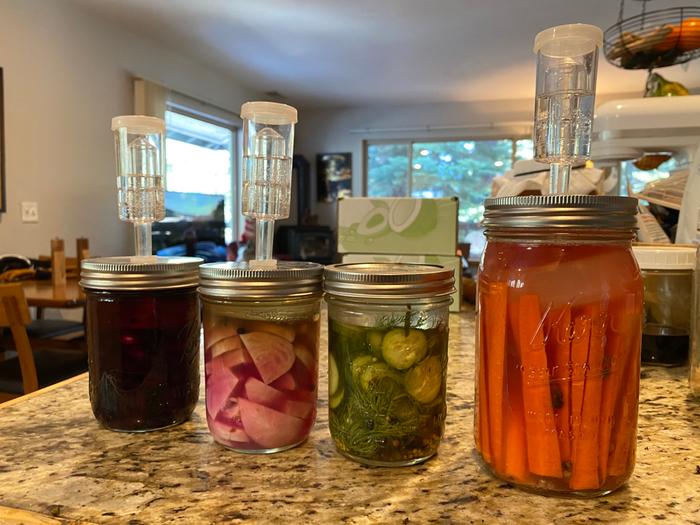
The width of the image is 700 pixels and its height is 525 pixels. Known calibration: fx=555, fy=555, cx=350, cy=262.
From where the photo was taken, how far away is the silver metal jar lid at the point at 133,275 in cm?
52

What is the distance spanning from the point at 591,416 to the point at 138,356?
0.40m

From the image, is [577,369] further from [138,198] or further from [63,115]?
[63,115]

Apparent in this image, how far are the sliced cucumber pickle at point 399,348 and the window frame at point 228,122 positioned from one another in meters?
3.87

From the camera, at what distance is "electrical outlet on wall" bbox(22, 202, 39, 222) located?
9.20ft

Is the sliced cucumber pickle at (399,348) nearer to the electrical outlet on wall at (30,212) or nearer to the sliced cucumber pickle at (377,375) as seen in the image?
the sliced cucumber pickle at (377,375)

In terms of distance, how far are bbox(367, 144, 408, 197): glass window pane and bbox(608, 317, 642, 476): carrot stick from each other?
5.67m

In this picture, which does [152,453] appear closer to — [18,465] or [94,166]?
[18,465]

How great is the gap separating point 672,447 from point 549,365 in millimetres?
220

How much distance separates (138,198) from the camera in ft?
1.91

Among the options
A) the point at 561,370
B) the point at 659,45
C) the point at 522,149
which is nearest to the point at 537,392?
the point at 561,370

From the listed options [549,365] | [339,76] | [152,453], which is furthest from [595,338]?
[339,76]

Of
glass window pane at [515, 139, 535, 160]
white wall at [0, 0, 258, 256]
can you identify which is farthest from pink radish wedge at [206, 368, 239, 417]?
glass window pane at [515, 139, 535, 160]

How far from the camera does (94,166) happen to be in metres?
3.26

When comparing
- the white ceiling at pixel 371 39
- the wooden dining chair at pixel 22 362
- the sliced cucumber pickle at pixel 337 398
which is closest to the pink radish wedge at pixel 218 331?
the sliced cucumber pickle at pixel 337 398
